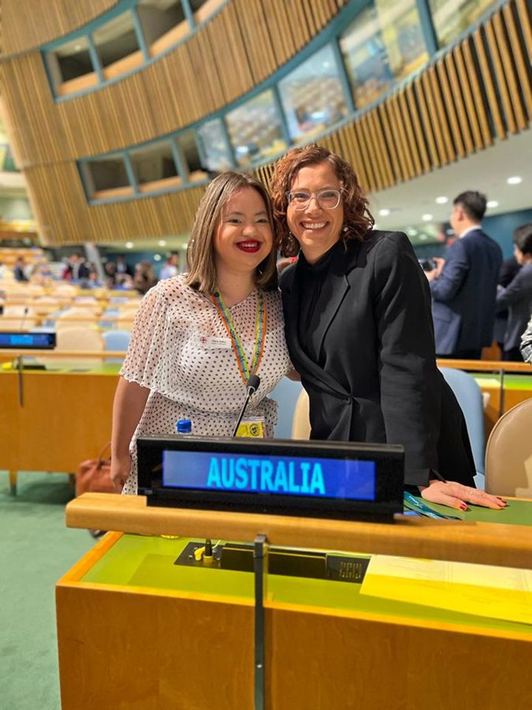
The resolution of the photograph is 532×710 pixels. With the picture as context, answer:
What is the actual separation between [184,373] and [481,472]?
126 cm

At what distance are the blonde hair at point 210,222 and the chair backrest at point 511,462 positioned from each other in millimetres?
843

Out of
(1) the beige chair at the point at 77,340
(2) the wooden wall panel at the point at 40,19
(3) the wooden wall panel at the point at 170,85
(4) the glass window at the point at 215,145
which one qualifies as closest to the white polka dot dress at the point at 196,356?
(1) the beige chair at the point at 77,340

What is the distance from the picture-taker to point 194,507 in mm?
853

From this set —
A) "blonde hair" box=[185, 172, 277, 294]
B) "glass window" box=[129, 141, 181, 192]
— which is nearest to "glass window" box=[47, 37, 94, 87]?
"glass window" box=[129, 141, 181, 192]

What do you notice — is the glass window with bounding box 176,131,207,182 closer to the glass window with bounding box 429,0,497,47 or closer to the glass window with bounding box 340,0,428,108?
the glass window with bounding box 340,0,428,108

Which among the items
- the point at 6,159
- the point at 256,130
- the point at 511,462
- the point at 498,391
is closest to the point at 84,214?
the point at 256,130

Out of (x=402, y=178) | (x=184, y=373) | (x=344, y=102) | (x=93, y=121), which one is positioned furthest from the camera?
(x=93, y=121)

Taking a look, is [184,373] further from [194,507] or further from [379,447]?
[379,447]

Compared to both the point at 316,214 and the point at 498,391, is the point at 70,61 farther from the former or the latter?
the point at 316,214

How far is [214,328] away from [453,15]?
5683 millimetres

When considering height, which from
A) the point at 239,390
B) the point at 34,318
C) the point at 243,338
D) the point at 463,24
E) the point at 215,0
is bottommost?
the point at 239,390

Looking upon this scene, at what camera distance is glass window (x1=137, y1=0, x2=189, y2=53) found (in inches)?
492

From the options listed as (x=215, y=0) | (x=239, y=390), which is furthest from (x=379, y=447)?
(x=215, y=0)

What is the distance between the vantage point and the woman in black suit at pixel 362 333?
4.18ft
